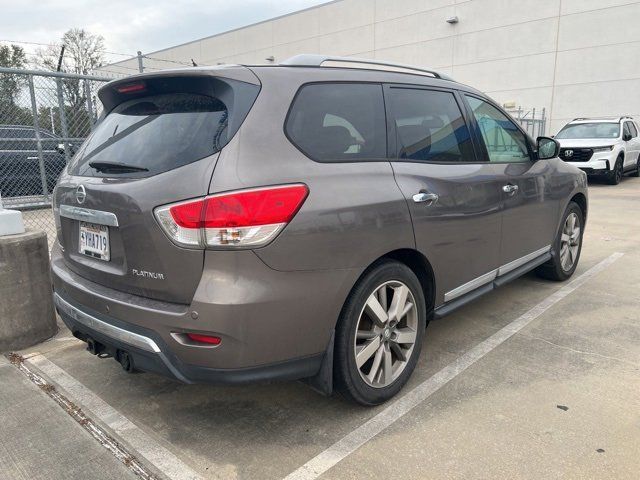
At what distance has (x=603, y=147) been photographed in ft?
44.4

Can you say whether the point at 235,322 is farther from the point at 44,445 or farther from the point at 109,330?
the point at 44,445

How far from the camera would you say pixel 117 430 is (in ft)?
8.64

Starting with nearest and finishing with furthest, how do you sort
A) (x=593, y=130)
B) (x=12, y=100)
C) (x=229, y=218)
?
(x=229, y=218) → (x=12, y=100) → (x=593, y=130)

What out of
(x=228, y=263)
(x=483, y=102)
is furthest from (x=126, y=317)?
(x=483, y=102)

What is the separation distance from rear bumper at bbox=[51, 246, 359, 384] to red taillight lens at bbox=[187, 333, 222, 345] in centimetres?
2

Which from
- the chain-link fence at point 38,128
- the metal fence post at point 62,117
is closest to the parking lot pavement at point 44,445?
the chain-link fence at point 38,128

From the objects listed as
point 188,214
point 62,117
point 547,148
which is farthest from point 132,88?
point 62,117

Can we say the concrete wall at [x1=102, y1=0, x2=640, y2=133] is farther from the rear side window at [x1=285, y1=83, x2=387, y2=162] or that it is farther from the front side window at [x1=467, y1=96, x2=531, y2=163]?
the rear side window at [x1=285, y1=83, x2=387, y2=162]

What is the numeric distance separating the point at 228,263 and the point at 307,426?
1086 millimetres

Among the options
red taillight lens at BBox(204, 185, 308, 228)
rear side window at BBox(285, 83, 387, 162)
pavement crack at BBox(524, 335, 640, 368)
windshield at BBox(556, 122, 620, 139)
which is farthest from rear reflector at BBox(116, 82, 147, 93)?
windshield at BBox(556, 122, 620, 139)

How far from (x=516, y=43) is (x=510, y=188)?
2073cm

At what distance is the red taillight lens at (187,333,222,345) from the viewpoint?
2146 millimetres

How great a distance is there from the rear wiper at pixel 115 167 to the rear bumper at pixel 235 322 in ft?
1.93

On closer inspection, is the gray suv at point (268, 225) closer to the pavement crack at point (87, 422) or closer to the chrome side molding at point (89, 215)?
the chrome side molding at point (89, 215)
